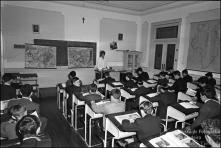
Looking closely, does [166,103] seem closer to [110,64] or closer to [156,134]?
[156,134]

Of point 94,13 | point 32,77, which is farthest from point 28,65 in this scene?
point 94,13

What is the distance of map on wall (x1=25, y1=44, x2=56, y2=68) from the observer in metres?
5.88

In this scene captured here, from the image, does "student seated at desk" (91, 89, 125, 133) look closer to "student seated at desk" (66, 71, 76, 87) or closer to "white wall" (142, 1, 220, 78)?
"student seated at desk" (66, 71, 76, 87)

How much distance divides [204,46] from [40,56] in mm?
5637

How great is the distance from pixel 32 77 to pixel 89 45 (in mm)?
2502

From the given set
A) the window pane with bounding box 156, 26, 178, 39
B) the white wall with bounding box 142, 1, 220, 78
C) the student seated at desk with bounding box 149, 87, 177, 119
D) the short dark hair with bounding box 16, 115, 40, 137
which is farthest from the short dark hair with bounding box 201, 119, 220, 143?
the window pane with bounding box 156, 26, 178, 39

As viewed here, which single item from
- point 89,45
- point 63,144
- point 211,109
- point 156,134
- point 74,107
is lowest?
point 63,144

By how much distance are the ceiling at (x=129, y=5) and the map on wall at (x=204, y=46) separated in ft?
3.12

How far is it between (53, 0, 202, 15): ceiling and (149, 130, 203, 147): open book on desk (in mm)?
5265

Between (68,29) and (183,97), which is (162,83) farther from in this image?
(68,29)

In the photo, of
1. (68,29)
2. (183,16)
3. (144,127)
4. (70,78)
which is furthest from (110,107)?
(183,16)

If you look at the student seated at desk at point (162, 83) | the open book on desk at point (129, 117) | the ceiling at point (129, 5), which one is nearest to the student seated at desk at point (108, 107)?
the open book on desk at point (129, 117)

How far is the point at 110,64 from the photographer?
24.5 feet

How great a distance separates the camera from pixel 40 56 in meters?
6.08
